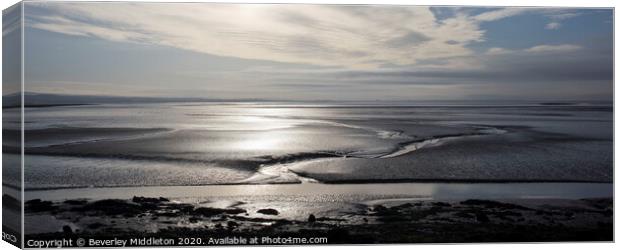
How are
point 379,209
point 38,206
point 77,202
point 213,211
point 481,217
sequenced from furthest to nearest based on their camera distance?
point 481,217
point 379,209
point 213,211
point 77,202
point 38,206

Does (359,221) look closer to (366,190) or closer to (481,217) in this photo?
(366,190)

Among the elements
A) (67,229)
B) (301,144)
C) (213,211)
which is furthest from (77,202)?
(301,144)

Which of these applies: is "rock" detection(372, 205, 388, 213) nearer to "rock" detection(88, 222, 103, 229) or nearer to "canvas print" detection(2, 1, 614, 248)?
"canvas print" detection(2, 1, 614, 248)

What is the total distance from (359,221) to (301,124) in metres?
1.31

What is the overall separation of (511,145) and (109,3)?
16.6ft

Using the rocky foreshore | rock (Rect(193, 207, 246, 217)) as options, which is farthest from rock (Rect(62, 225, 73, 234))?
rock (Rect(193, 207, 246, 217))

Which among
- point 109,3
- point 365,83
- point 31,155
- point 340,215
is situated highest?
point 109,3

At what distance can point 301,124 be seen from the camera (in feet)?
31.8

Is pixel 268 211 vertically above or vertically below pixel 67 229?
above

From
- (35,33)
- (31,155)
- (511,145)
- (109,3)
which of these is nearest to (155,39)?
(109,3)

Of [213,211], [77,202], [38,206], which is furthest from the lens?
[213,211]

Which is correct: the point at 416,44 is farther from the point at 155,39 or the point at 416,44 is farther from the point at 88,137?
the point at 88,137

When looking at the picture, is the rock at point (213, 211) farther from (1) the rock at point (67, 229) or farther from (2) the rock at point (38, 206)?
(2) the rock at point (38, 206)

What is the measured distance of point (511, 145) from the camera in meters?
10.1
